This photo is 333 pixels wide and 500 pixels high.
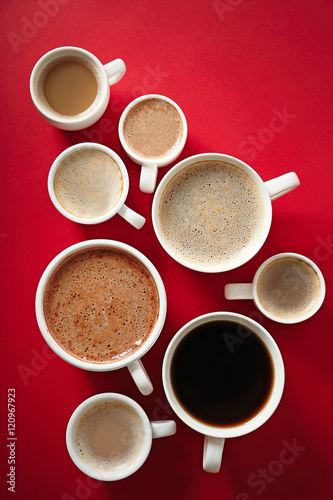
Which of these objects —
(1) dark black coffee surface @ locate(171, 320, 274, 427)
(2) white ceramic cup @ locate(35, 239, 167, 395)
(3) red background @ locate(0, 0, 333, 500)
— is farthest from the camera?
(3) red background @ locate(0, 0, 333, 500)

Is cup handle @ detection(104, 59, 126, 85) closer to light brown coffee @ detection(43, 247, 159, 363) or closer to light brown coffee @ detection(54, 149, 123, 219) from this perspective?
light brown coffee @ detection(54, 149, 123, 219)

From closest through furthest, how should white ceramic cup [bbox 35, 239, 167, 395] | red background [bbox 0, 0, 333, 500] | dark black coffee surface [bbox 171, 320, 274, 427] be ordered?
1. white ceramic cup [bbox 35, 239, 167, 395]
2. dark black coffee surface [bbox 171, 320, 274, 427]
3. red background [bbox 0, 0, 333, 500]

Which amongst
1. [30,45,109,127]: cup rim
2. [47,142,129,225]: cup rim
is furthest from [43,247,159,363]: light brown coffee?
[30,45,109,127]: cup rim

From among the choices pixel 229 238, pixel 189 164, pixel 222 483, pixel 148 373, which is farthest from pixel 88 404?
pixel 189 164

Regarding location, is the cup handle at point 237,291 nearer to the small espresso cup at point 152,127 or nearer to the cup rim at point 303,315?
the cup rim at point 303,315

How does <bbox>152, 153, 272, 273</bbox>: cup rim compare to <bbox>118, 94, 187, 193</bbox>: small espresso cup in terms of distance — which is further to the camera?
<bbox>118, 94, 187, 193</bbox>: small espresso cup

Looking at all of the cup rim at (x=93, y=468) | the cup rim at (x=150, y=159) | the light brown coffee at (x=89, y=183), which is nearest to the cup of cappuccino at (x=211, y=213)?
the cup rim at (x=150, y=159)
